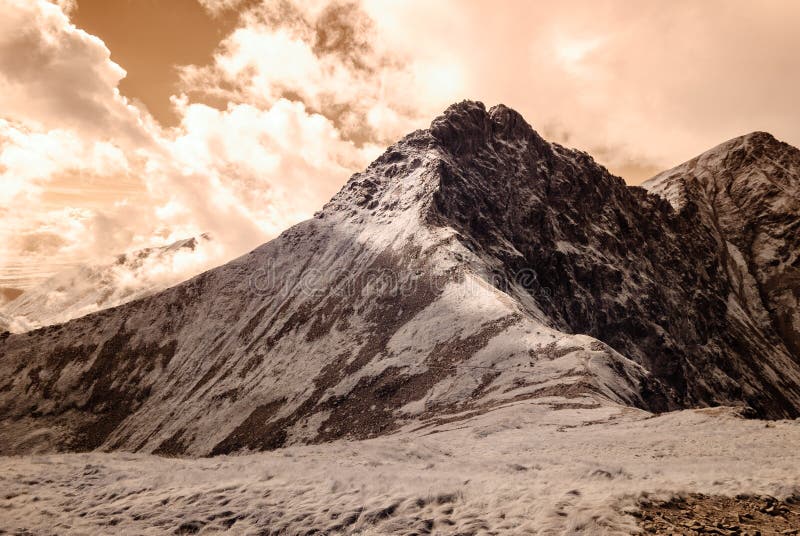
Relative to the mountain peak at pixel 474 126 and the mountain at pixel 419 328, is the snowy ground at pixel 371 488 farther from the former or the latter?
the mountain peak at pixel 474 126

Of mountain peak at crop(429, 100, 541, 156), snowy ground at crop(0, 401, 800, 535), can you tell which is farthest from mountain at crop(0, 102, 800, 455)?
snowy ground at crop(0, 401, 800, 535)

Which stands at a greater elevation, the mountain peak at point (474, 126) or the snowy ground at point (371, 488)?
the mountain peak at point (474, 126)

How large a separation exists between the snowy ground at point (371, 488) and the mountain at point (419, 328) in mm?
19211

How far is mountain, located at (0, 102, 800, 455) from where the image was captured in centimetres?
5206

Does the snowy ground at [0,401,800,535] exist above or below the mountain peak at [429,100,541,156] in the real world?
below

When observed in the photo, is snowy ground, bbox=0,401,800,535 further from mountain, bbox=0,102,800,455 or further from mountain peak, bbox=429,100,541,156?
mountain peak, bbox=429,100,541,156

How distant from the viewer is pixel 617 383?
43125 mm

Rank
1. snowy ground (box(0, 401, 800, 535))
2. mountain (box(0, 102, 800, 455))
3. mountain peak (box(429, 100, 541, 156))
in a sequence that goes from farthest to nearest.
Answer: mountain peak (box(429, 100, 541, 156)) < mountain (box(0, 102, 800, 455)) < snowy ground (box(0, 401, 800, 535))

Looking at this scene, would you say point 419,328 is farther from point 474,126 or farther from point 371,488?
point 474,126

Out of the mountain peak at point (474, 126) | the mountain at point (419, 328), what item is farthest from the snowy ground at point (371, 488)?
the mountain peak at point (474, 126)

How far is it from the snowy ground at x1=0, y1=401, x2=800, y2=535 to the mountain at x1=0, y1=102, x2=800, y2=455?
19.2 metres

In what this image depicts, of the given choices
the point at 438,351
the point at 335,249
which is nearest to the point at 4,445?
the point at 335,249

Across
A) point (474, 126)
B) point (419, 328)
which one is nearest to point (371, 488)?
point (419, 328)

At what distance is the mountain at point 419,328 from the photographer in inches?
2050
